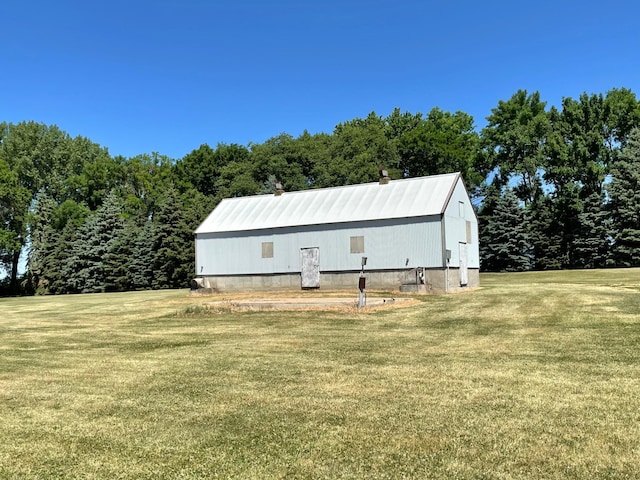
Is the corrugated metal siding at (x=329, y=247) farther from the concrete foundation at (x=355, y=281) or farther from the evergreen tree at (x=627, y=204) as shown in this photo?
the evergreen tree at (x=627, y=204)

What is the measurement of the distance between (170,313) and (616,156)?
48.6 metres

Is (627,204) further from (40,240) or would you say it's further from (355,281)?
(40,240)

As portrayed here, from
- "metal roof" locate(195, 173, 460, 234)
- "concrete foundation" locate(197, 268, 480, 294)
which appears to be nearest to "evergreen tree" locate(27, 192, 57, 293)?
"metal roof" locate(195, 173, 460, 234)

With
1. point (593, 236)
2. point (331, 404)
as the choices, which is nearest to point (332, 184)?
point (593, 236)

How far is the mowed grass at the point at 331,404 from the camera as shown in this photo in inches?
198

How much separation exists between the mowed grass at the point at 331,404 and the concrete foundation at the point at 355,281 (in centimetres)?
1256

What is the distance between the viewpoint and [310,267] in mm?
30859

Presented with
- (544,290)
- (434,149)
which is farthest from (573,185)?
(544,290)

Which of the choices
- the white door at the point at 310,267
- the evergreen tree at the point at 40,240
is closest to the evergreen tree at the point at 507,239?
the white door at the point at 310,267

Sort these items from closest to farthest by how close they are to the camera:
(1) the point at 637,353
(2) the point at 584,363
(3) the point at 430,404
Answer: (3) the point at 430,404, (2) the point at 584,363, (1) the point at 637,353

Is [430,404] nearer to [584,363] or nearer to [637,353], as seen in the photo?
[584,363]

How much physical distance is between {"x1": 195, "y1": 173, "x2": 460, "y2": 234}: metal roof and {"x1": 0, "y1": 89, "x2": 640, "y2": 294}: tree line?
47.8 ft

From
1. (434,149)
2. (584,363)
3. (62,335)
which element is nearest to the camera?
(584,363)

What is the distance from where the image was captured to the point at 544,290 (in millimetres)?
24391
